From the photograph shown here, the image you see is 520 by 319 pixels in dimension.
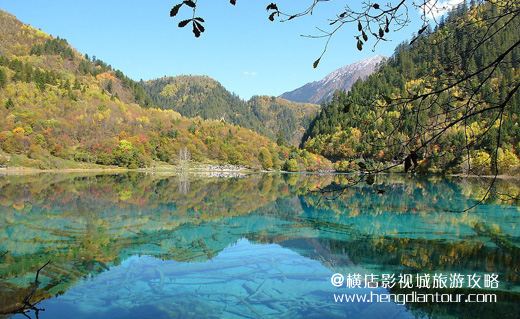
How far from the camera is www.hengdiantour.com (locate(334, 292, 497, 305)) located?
7.15 metres

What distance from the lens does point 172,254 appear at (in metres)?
10.1

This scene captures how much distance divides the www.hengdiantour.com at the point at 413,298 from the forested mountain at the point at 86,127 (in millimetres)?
58855

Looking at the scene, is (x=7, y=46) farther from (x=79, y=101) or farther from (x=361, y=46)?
(x=361, y=46)

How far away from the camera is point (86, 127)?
2906 inches

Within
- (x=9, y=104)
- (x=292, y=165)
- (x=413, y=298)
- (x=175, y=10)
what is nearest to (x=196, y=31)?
(x=175, y=10)

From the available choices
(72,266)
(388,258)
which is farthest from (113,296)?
(388,258)

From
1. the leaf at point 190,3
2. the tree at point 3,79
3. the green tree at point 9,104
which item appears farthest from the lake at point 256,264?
the tree at point 3,79

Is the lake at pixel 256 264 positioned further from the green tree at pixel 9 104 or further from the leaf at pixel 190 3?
the green tree at pixel 9 104

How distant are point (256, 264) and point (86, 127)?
7490 centimetres

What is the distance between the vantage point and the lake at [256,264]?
22.1 feet

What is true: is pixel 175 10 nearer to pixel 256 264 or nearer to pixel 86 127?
pixel 256 264

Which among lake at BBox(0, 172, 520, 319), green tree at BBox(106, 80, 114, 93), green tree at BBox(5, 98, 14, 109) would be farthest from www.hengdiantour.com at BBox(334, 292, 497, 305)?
green tree at BBox(106, 80, 114, 93)

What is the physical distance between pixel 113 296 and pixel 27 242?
18.5ft

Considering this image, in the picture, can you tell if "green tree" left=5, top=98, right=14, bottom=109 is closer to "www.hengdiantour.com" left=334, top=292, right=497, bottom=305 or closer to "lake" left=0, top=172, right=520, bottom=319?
"lake" left=0, top=172, right=520, bottom=319
